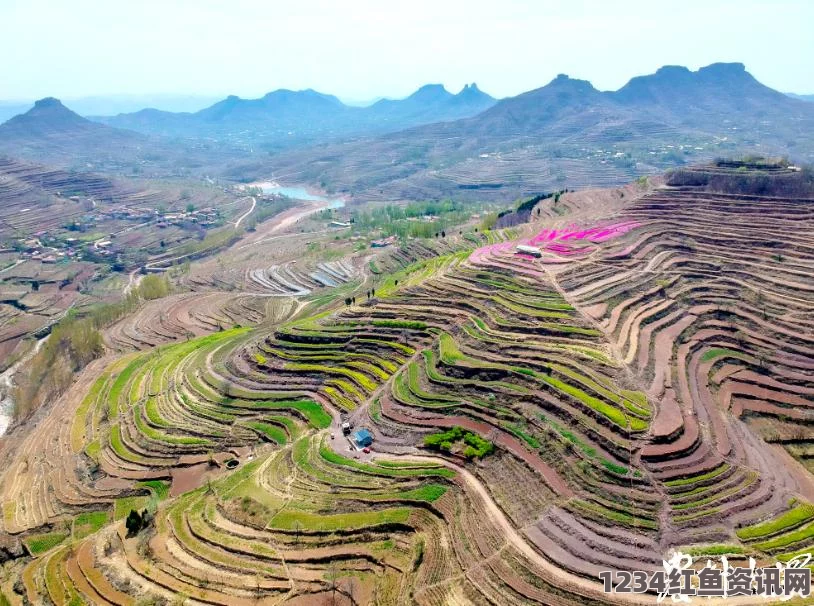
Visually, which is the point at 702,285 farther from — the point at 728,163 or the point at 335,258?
the point at 335,258

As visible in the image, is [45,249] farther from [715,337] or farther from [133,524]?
[715,337]

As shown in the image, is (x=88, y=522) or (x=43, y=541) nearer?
(x=43, y=541)

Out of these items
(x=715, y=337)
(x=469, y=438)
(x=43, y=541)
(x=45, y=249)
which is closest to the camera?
(x=469, y=438)

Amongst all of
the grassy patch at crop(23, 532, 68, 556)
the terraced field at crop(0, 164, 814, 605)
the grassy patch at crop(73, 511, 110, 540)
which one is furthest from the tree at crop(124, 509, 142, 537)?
the grassy patch at crop(23, 532, 68, 556)

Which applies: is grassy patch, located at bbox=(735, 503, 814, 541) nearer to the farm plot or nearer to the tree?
the farm plot

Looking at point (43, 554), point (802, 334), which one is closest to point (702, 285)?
point (802, 334)

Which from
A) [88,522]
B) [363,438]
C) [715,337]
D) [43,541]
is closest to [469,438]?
[363,438]

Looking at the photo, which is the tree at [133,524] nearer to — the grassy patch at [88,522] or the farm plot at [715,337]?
the grassy patch at [88,522]
